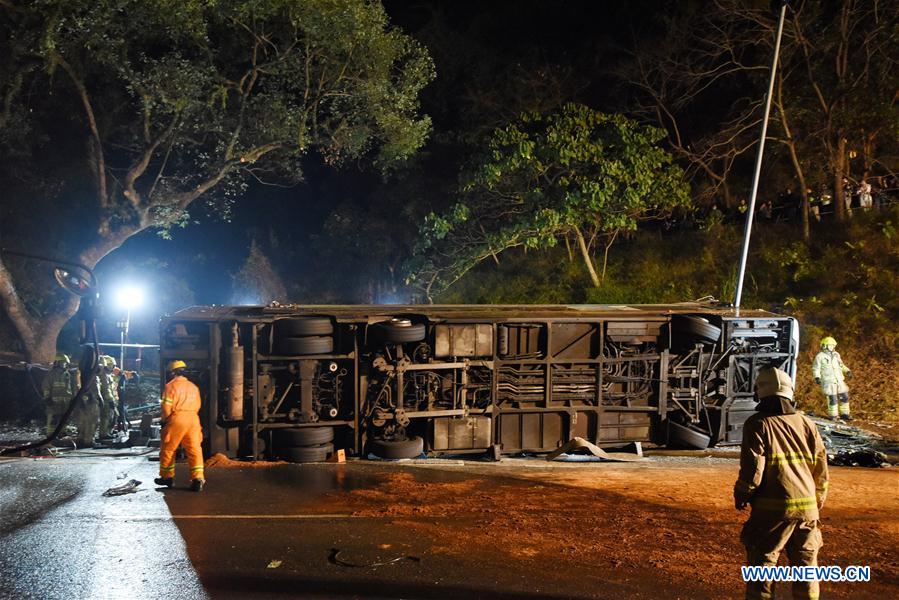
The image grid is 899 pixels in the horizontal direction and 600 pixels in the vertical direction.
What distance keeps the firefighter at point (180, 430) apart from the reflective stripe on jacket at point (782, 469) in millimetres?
5907

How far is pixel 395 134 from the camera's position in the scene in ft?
61.2

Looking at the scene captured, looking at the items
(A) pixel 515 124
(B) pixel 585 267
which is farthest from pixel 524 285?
(A) pixel 515 124

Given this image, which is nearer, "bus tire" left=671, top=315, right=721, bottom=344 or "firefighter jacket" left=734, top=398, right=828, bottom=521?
"firefighter jacket" left=734, top=398, right=828, bottom=521

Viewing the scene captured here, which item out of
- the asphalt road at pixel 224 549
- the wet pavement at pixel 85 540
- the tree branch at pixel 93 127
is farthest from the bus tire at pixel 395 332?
the tree branch at pixel 93 127

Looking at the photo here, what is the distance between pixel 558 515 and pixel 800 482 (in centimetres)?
323

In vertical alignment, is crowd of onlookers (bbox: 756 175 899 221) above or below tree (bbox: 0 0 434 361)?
below

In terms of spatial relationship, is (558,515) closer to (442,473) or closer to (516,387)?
(442,473)

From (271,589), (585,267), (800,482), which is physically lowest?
(271,589)

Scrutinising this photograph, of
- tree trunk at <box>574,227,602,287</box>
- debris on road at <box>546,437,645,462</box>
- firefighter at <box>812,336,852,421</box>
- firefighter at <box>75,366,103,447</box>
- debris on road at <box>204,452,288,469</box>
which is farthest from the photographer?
tree trunk at <box>574,227,602,287</box>

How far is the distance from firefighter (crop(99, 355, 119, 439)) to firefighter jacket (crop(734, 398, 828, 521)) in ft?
32.1

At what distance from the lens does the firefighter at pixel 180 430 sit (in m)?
8.45

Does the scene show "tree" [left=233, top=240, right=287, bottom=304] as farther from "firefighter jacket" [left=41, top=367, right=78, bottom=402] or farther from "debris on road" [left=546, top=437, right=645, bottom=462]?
"debris on road" [left=546, top=437, right=645, bottom=462]

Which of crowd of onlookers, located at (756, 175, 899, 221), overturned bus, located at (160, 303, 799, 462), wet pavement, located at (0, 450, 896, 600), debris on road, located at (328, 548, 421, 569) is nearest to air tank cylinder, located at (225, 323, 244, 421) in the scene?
overturned bus, located at (160, 303, 799, 462)

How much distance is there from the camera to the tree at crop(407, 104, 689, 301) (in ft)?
59.2
